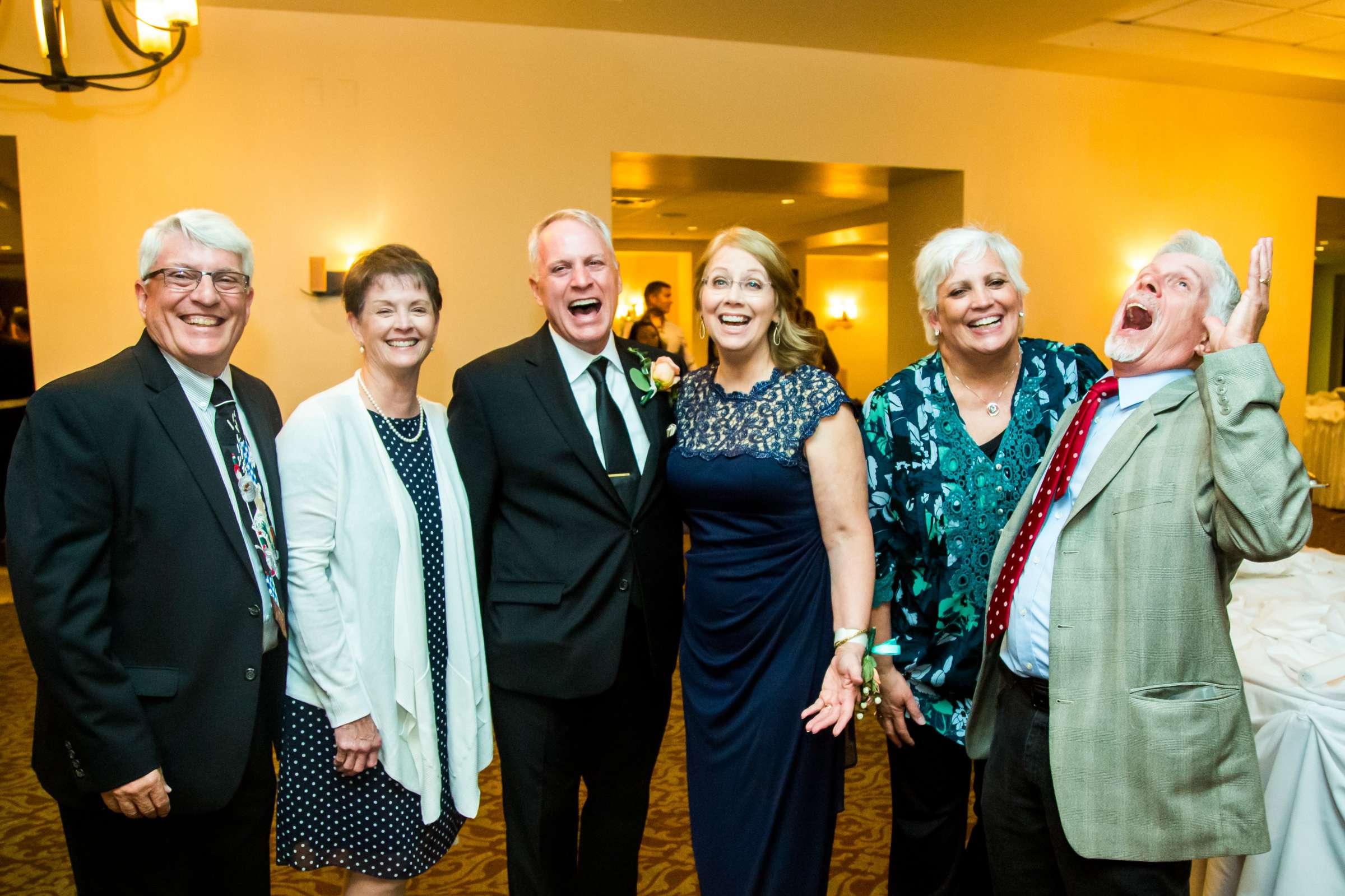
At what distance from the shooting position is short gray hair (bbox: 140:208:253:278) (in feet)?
5.75

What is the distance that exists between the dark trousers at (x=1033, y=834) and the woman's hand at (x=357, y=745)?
124 cm

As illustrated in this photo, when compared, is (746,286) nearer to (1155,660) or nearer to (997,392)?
(997,392)

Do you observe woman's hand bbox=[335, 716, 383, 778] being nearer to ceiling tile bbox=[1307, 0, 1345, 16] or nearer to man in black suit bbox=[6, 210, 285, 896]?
man in black suit bbox=[6, 210, 285, 896]

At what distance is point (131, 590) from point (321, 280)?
178 inches

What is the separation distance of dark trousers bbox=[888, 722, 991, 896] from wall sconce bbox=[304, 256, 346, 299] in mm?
4827

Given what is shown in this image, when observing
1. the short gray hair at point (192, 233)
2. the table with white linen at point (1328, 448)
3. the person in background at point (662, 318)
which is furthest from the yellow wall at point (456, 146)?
the short gray hair at point (192, 233)

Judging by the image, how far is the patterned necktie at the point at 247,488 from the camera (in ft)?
5.91

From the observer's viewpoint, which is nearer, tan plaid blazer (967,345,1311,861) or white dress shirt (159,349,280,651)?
tan plaid blazer (967,345,1311,861)

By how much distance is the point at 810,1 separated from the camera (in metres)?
5.55

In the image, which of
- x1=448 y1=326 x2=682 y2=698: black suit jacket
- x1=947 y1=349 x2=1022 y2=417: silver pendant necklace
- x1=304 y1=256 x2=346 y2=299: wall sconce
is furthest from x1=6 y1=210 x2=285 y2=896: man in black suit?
x1=304 y1=256 x2=346 y2=299: wall sconce

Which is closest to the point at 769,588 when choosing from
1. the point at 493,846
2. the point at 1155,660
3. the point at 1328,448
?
the point at 1155,660

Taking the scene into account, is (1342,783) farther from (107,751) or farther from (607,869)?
(107,751)

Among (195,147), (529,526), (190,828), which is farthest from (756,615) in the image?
(195,147)
